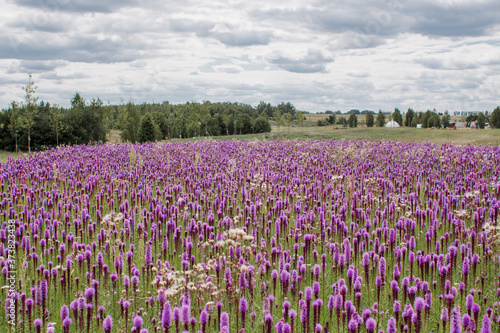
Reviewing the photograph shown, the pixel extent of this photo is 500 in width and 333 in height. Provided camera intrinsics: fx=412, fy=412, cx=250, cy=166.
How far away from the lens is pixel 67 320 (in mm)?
3285

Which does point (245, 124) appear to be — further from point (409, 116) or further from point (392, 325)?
point (392, 325)

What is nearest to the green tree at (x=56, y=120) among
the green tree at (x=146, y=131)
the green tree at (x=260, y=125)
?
the green tree at (x=146, y=131)

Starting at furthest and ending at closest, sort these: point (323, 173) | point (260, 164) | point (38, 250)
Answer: point (260, 164) → point (323, 173) → point (38, 250)

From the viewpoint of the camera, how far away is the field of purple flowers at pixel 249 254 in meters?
4.08

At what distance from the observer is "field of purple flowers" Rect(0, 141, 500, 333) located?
408 cm

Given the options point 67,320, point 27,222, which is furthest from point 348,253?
point 27,222

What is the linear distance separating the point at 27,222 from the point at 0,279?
233 centimetres

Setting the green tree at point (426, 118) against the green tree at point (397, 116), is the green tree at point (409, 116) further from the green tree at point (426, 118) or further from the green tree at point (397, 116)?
the green tree at point (426, 118)

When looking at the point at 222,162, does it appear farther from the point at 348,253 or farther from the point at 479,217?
the point at 348,253

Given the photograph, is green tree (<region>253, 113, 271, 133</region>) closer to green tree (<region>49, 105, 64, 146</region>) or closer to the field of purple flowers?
green tree (<region>49, 105, 64, 146</region>)

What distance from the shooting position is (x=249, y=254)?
17.9 ft

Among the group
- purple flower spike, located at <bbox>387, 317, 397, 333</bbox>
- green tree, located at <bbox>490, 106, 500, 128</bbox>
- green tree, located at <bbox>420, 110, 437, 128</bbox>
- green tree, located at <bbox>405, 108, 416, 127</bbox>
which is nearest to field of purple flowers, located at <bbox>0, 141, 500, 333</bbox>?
purple flower spike, located at <bbox>387, 317, 397, 333</bbox>

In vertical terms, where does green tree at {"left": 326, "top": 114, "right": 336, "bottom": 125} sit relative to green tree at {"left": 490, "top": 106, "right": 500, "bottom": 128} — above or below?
above

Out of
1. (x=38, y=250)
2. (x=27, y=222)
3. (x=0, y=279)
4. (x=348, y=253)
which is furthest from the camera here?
(x=27, y=222)
